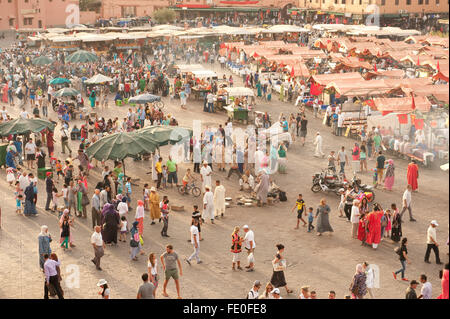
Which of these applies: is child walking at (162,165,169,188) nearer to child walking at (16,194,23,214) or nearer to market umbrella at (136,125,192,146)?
market umbrella at (136,125,192,146)

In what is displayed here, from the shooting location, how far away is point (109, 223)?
14.1 m

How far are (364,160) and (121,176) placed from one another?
8047 millimetres

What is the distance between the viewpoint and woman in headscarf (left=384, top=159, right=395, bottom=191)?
57.9 feet

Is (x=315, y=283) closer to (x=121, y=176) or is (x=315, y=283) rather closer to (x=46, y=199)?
(x=121, y=176)

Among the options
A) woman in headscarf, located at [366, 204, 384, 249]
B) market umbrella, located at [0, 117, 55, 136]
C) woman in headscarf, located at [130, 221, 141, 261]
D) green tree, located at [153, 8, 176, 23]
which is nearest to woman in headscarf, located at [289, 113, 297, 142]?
market umbrella, located at [0, 117, 55, 136]

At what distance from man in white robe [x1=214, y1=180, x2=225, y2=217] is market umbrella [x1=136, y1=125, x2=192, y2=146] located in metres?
3.30

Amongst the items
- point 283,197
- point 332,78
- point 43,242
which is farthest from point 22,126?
point 332,78

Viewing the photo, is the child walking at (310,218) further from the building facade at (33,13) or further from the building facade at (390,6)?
the building facade at (390,6)

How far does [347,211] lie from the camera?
1585cm

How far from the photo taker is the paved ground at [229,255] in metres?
12.1

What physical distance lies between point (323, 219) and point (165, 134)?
6327 mm

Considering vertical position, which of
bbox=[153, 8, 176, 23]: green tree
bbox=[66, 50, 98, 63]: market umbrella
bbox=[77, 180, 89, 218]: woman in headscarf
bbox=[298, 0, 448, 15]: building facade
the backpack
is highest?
bbox=[298, 0, 448, 15]: building facade
